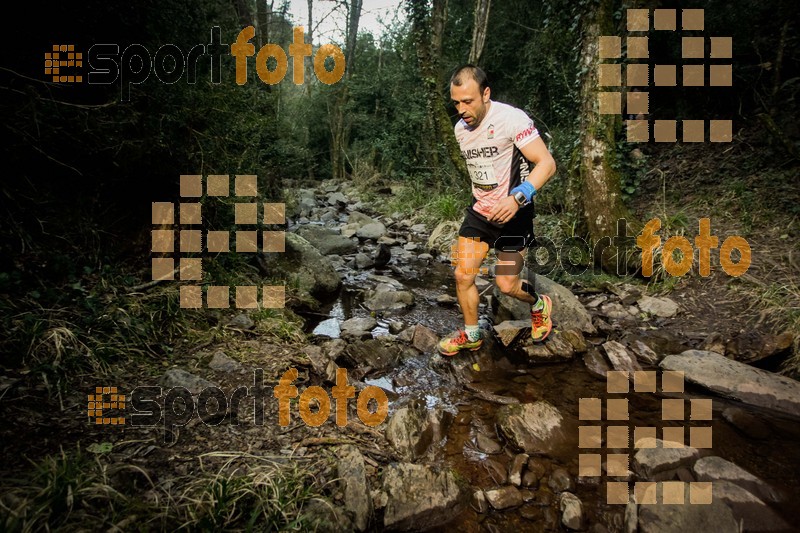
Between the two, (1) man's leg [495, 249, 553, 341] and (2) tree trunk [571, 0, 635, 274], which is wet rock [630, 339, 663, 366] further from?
(2) tree trunk [571, 0, 635, 274]

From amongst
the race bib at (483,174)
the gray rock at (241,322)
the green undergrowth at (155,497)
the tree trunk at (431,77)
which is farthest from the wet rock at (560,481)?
the tree trunk at (431,77)

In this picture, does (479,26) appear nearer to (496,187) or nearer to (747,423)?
(496,187)

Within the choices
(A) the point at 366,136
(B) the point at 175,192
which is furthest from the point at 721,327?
(A) the point at 366,136

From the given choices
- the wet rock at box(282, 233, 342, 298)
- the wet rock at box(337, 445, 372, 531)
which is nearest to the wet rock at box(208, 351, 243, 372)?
the wet rock at box(337, 445, 372, 531)

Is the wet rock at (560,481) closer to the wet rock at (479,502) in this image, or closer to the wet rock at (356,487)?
the wet rock at (479,502)

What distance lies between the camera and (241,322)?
332 centimetres

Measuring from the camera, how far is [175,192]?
361cm

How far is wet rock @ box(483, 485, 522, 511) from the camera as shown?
197 cm

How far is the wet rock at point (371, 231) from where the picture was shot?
786 cm

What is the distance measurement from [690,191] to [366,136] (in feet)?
37.3

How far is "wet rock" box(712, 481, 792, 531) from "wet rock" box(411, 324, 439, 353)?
7.04 ft

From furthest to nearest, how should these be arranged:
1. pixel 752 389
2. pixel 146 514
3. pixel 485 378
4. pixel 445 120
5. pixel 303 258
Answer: pixel 445 120
pixel 303 258
pixel 485 378
pixel 752 389
pixel 146 514

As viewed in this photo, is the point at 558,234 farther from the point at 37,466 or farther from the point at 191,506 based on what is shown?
the point at 37,466

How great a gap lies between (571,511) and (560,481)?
0.20m
